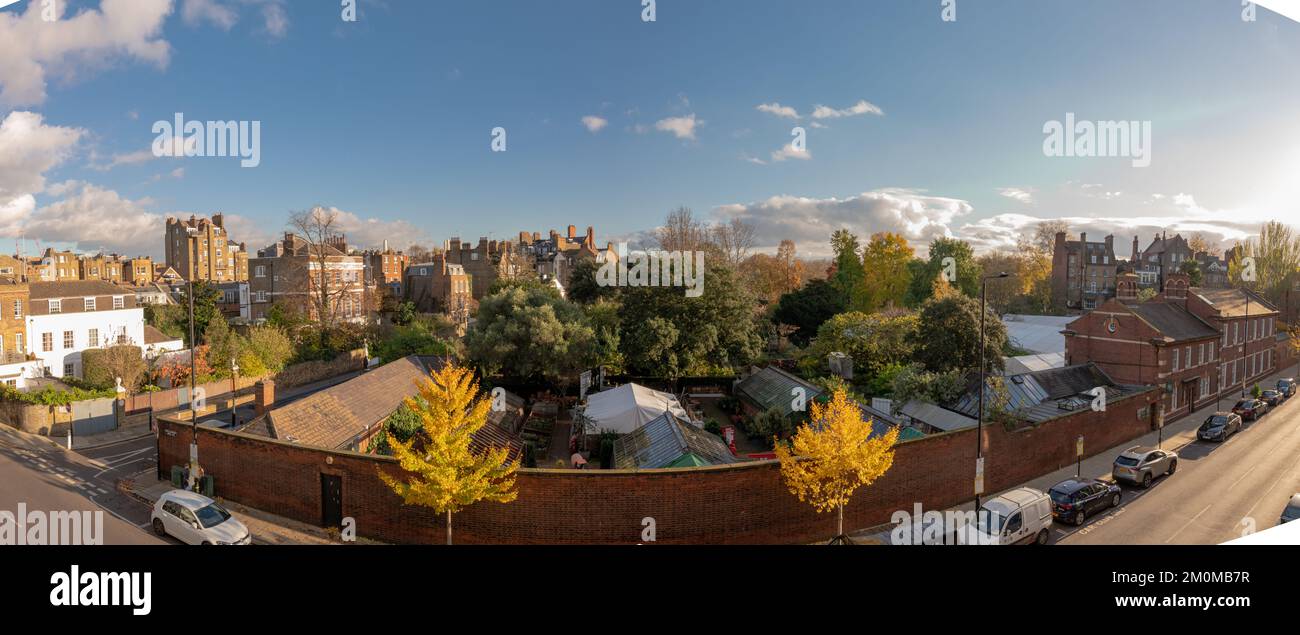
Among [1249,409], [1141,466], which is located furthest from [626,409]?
[1249,409]

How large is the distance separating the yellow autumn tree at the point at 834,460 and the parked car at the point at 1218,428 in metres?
21.4

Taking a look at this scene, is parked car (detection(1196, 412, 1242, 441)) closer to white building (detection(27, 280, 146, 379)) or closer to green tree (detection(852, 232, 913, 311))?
green tree (detection(852, 232, 913, 311))

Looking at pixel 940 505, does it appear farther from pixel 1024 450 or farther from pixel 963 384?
pixel 963 384

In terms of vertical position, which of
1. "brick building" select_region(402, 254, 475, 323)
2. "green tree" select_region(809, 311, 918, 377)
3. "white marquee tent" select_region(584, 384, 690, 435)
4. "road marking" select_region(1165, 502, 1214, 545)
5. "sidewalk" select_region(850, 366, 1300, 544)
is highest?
"brick building" select_region(402, 254, 475, 323)

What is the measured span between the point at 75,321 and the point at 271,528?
3089 cm

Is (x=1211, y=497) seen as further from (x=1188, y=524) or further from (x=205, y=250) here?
(x=205, y=250)

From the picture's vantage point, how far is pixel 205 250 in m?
85.4

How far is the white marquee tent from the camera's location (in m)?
23.0

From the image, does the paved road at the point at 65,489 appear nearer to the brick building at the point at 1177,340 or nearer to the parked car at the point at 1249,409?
the brick building at the point at 1177,340

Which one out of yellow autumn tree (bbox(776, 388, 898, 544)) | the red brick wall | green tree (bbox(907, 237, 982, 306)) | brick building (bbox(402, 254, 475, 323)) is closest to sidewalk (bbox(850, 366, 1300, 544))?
the red brick wall

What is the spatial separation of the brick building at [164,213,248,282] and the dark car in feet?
303
